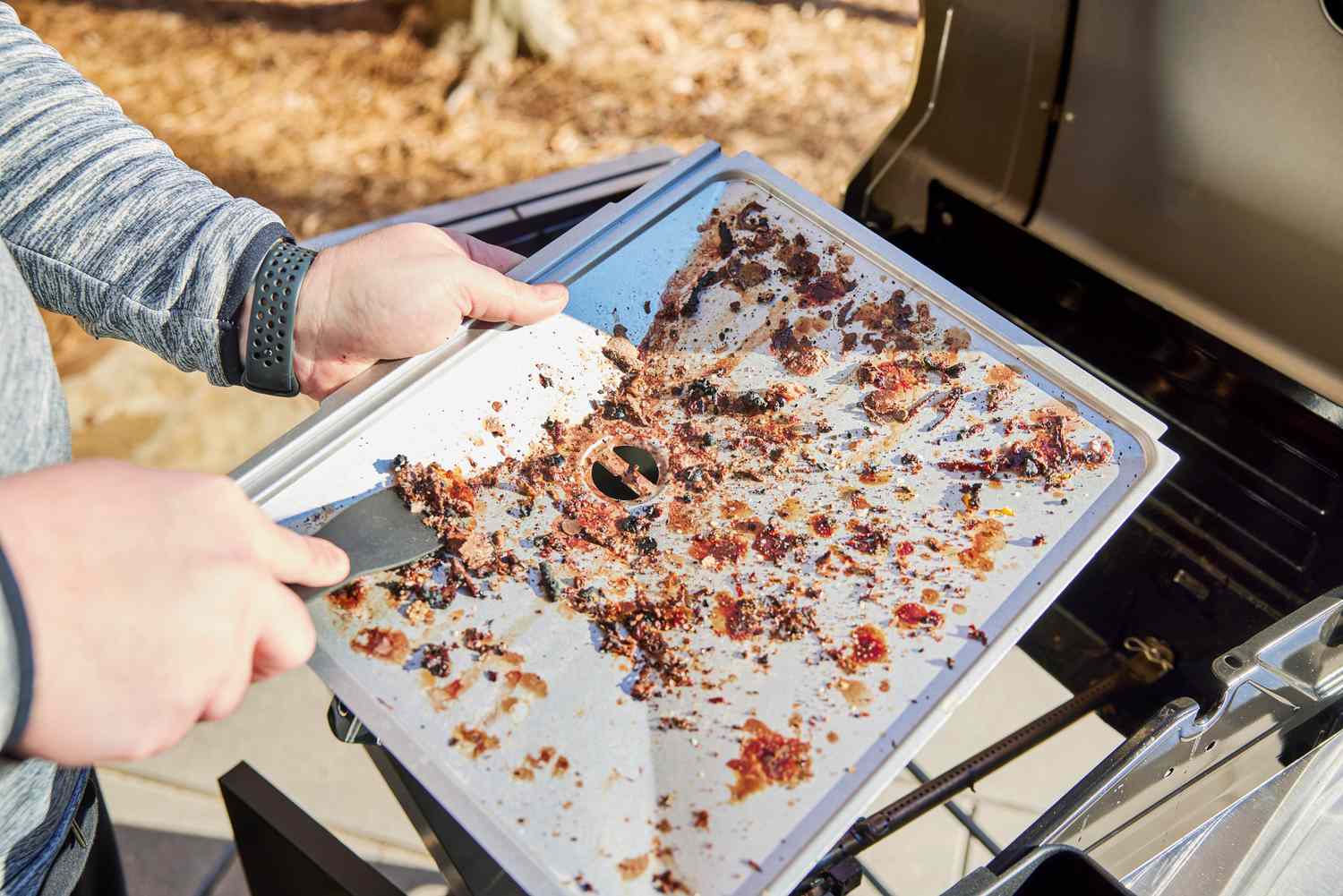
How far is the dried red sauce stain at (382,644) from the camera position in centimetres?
99

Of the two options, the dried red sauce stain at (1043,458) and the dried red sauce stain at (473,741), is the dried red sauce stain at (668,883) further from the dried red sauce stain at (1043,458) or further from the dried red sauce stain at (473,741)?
the dried red sauce stain at (1043,458)

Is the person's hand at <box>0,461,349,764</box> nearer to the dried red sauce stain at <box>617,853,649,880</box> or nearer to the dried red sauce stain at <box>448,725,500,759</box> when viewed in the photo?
the dried red sauce stain at <box>448,725,500,759</box>

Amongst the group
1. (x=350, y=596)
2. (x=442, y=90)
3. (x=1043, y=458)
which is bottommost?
(x=442, y=90)

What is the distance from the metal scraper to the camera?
40.3 inches

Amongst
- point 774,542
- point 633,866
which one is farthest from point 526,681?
point 774,542

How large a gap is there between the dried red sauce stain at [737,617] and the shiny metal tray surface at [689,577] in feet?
0.09

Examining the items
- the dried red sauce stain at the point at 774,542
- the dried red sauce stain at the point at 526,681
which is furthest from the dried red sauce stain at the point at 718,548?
the dried red sauce stain at the point at 526,681

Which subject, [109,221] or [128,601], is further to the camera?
[109,221]

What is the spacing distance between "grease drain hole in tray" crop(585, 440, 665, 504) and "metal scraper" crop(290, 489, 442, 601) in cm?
22

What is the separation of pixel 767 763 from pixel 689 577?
9.1 inches

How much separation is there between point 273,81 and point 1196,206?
3.66 metres

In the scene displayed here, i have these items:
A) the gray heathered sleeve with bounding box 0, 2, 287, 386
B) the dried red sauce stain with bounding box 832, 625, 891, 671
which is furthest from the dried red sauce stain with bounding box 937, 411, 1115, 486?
the gray heathered sleeve with bounding box 0, 2, 287, 386

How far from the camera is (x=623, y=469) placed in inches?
47.4

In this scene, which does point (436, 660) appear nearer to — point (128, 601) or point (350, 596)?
point (350, 596)
